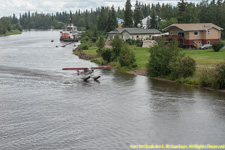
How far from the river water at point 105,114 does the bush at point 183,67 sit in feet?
7.61

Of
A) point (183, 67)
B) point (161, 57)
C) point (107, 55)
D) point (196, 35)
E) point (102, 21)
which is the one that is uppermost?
point (102, 21)

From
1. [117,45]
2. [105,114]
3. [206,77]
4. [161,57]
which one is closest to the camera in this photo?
[105,114]

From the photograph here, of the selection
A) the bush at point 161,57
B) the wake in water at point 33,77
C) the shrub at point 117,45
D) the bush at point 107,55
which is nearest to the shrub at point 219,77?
the bush at point 161,57

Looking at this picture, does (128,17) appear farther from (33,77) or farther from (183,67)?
(183,67)

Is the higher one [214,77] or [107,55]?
[107,55]

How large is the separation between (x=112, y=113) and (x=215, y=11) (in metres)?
81.3

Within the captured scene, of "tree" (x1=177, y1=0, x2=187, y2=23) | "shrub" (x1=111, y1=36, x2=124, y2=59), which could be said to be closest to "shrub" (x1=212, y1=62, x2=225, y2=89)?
"shrub" (x1=111, y1=36, x2=124, y2=59)

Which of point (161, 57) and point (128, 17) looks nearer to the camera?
point (161, 57)

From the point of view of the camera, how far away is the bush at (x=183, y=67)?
126ft

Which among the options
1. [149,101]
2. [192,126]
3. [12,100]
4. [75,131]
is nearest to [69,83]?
[12,100]

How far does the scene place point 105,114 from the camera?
26.2 metres

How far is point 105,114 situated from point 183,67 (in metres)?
16.1

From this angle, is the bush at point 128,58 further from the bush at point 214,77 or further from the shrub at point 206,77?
the bush at point 214,77

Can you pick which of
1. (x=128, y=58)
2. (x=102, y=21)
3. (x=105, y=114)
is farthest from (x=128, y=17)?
(x=105, y=114)
